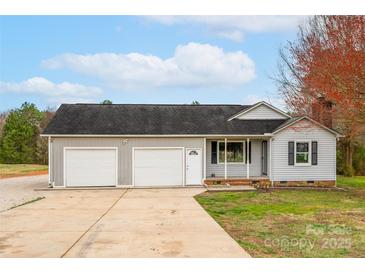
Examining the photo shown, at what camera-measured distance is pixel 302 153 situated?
19344 mm

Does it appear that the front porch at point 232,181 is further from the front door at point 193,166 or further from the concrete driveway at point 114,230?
the concrete driveway at point 114,230

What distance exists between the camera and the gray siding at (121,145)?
61.3ft

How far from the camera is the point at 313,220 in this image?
34.1 ft

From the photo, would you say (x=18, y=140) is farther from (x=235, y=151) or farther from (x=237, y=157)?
(x=237, y=157)

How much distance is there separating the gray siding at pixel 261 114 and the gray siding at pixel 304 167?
223 centimetres

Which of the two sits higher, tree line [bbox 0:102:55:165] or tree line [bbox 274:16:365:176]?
tree line [bbox 274:16:365:176]

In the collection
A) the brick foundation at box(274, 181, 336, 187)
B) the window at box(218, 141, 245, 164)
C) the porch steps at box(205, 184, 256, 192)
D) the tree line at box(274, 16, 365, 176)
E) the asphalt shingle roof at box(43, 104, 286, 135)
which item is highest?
the tree line at box(274, 16, 365, 176)

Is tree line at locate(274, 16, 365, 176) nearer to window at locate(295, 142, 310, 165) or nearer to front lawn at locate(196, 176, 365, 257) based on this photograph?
window at locate(295, 142, 310, 165)

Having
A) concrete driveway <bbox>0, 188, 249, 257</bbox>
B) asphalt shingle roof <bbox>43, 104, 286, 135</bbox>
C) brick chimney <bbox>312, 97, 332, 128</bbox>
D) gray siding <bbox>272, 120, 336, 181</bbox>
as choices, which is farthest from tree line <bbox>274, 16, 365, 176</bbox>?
concrete driveway <bbox>0, 188, 249, 257</bbox>

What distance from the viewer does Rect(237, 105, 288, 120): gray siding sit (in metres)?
21.2

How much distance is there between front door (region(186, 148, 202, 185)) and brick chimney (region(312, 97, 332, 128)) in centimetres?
616

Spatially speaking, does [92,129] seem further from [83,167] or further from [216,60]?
[216,60]

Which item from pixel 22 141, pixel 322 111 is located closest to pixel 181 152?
pixel 322 111

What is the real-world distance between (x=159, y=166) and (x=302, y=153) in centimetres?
714
